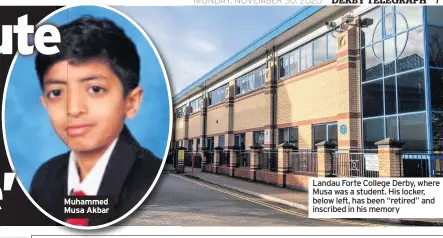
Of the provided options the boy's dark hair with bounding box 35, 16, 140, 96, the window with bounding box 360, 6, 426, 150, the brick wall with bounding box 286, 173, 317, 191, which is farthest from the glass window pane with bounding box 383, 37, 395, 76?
the boy's dark hair with bounding box 35, 16, 140, 96

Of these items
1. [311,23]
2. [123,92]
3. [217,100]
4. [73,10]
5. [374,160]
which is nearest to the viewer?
[123,92]

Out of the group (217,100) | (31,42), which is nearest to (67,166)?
(31,42)

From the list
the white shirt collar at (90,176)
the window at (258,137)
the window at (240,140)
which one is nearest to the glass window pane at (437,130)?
the window at (258,137)

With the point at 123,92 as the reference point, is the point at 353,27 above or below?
above

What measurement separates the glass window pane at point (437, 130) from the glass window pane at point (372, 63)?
1.63m

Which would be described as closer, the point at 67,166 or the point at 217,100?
the point at 67,166

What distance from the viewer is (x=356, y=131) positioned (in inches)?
341

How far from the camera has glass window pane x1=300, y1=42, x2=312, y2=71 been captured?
9.95 metres

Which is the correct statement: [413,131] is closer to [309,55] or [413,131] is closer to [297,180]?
[297,180]

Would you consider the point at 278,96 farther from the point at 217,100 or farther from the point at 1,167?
the point at 1,167

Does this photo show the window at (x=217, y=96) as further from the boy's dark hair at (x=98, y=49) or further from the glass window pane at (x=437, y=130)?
the boy's dark hair at (x=98, y=49)

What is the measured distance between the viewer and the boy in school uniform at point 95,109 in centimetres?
263

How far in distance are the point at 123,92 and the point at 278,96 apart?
9344 millimetres

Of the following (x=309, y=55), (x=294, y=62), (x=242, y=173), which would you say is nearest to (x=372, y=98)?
(x=309, y=55)
